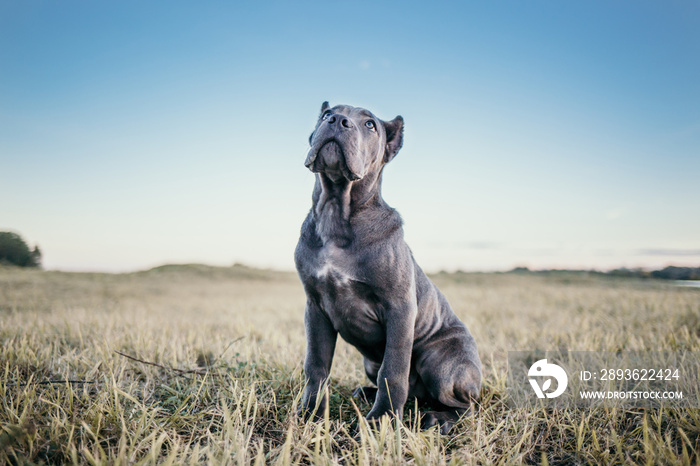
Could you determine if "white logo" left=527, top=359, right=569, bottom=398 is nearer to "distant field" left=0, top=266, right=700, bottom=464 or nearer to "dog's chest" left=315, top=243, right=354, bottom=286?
"distant field" left=0, top=266, right=700, bottom=464

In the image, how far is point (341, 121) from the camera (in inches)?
104

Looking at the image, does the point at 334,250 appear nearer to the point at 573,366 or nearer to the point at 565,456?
the point at 565,456

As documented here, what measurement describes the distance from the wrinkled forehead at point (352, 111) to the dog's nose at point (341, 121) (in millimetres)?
187

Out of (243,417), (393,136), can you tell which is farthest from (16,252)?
(393,136)

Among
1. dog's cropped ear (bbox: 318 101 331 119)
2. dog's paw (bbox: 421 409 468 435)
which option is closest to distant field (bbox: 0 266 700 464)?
dog's paw (bbox: 421 409 468 435)

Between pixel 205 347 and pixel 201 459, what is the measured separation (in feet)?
8.41

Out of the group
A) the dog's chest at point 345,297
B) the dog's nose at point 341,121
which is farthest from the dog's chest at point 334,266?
the dog's nose at point 341,121

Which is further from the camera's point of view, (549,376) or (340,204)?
(549,376)

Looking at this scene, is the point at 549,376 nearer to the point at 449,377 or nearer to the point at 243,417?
the point at 449,377

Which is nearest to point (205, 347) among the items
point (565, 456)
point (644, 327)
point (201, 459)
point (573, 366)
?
point (201, 459)

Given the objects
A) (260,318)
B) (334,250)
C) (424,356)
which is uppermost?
(334,250)

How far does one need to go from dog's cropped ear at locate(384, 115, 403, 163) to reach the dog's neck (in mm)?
302

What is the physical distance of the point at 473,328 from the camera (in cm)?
680

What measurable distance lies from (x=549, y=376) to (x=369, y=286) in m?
2.36
